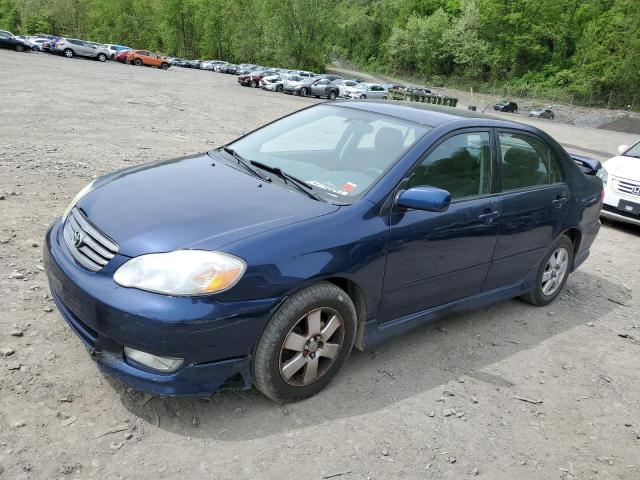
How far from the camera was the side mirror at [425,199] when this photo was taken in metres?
3.22

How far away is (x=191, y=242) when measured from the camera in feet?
9.08

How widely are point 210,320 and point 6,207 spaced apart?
13.6ft

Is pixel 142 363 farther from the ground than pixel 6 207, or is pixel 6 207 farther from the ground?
pixel 142 363

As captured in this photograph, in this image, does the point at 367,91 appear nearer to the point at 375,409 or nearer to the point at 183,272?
the point at 375,409

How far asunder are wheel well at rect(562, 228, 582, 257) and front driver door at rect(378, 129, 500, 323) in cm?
140

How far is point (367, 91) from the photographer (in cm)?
3644

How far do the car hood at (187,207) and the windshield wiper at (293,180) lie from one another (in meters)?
0.07

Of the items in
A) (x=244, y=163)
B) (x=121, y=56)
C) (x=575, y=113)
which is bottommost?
(x=575, y=113)

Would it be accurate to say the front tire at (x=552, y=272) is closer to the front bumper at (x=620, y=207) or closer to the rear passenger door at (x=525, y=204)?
the rear passenger door at (x=525, y=204)

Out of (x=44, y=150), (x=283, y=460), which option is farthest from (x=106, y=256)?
(x=44, y=150)

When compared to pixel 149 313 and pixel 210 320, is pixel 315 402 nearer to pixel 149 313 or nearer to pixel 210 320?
pixel 210 320

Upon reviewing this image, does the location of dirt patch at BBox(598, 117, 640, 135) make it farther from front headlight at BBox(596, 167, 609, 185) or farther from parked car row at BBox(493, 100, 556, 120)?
front headlight at BBox(596, 167, 609, 185)

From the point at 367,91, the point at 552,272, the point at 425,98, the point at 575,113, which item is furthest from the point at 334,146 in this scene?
the point at 575,113

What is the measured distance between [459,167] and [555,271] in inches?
72.6
